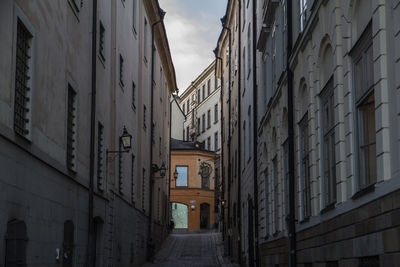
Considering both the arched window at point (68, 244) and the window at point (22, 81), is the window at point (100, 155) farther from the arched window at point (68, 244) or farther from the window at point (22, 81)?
the window at point (22, 81)

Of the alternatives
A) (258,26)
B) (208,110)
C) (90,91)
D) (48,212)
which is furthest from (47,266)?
(208,110)

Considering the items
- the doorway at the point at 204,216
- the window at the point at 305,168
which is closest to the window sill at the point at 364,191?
the window at the point at 305,168

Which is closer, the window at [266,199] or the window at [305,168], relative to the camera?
the window at [305,168]

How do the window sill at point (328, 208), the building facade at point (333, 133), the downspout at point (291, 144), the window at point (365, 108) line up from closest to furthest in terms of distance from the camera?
the building facade at point (333, 133) < the window at point (365, 108) < the window sill at point (328, 208) < the downspout at point (291, 144)

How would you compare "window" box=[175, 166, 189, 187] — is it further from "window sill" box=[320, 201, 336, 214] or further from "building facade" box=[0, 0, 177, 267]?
"window sill" box=[320, 201, 336, 214]

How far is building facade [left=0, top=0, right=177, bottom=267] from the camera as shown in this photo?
1073 cm

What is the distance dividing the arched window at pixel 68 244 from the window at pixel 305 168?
4.92 metres

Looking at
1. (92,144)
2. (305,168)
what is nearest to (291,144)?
(305,168)

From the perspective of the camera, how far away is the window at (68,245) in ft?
47.4

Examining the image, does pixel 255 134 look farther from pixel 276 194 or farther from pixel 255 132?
pixel 276 194

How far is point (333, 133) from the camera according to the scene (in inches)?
446

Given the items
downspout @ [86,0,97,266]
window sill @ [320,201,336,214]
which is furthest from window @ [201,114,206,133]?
window sill @ [320,201,336,214]

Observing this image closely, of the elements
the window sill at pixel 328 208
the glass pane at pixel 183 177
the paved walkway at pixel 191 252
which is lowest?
the paved walkway at pixel 191 252

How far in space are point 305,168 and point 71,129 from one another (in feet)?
17.1
